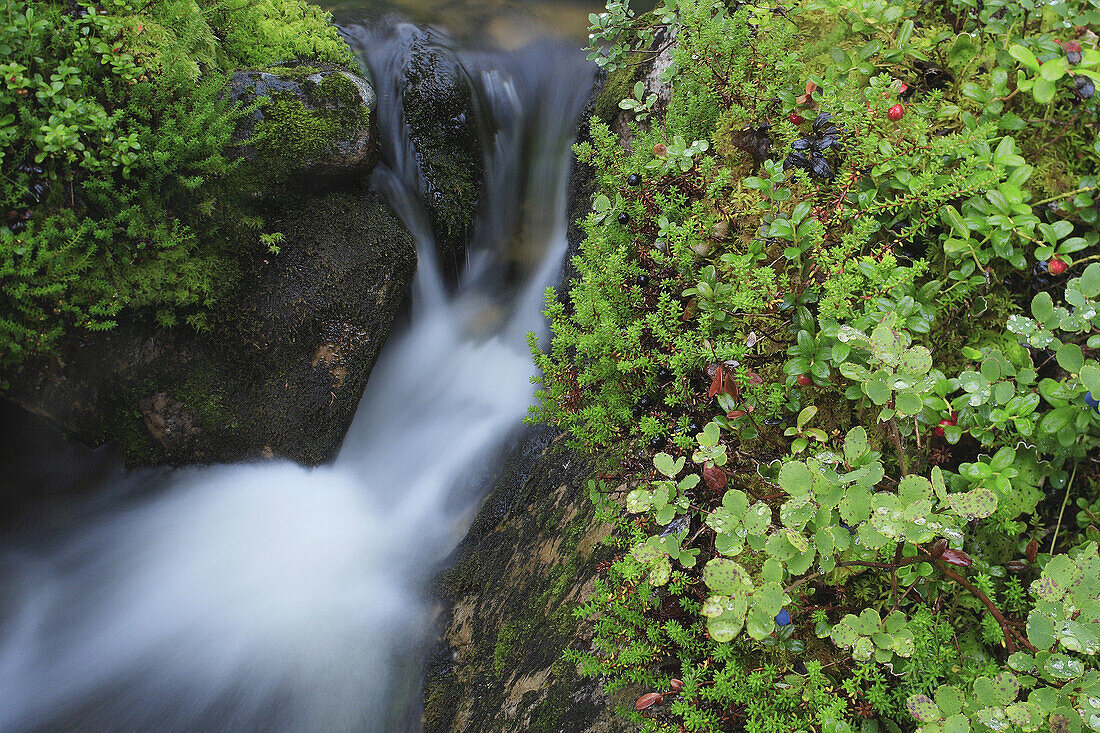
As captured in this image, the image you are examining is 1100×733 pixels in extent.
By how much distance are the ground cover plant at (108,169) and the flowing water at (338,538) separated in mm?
1341

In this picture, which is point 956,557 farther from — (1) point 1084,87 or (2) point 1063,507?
(1) point 1084,87

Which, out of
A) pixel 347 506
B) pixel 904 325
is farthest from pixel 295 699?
pixel 904 325

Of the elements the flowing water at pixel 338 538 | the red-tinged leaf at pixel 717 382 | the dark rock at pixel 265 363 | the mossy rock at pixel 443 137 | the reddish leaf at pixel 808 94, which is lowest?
the flowing water at pixel 338 538

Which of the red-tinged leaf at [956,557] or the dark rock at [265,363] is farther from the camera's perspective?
the dark rock at [265,363]

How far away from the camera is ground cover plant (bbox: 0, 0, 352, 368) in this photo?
340 cm

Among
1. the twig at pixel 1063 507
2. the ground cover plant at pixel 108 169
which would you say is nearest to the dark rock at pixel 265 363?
the ground cover plant at pixel 108 169

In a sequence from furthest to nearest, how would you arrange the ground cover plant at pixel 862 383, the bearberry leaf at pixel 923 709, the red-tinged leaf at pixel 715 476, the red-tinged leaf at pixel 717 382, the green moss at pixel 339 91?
1. the green moss at pixel 339 91
2. the red-tinged leaf at pixel 717 382
3. the red-tinged leaf at pixel 715 476
4. the ground cover plant at pixel 862 383
5. the bearberry leaf at pixel 923 709

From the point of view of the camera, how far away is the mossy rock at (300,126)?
4.19 meters

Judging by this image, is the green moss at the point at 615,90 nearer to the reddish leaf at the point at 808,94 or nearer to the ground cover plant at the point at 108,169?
the reddish leaf at the point at 808,94

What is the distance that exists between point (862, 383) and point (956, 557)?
49 centimetres

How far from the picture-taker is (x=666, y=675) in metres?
1.71

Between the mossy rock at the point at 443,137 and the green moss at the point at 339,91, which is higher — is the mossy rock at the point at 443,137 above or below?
below

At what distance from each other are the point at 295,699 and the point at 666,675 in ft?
9.15

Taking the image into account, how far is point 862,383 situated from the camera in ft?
5.54
